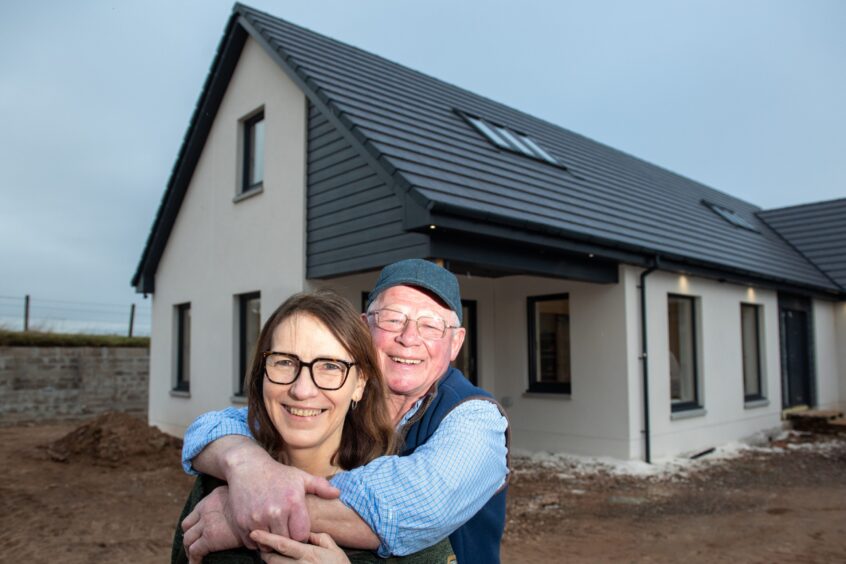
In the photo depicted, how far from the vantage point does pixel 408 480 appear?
1364 millimetres

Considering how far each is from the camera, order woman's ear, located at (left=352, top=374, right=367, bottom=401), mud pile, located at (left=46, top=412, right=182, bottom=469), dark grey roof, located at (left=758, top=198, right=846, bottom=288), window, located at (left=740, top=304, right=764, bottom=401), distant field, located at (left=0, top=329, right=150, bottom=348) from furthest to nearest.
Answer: dark grey roof, located at (left=758, top=198, right=846, bottom=288)
distant field, located at (left=0, top=329, right=150, bottom=348)
window, located at (left=740, top=304, right=764, bottom=401)
mud pile, located at (left=46, top=412, right=182, bottom=469)
woman's ear, located at (left=352, top=374, right=367, bottom=401)

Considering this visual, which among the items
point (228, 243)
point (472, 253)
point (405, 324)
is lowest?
point (405, 324)

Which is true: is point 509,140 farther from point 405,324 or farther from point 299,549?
point 299,549

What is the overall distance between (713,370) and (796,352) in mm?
4114

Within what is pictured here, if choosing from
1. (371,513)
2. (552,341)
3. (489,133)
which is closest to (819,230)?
(552,341)

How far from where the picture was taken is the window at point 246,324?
9711 mm

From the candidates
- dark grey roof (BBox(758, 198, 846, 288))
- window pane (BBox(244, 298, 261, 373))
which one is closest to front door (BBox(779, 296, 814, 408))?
dark grey roof (BBox(758, 198, 846, 288))

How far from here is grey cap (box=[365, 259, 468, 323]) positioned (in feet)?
6.86

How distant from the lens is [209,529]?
1.42 meters

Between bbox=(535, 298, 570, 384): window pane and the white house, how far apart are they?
0.02 meters

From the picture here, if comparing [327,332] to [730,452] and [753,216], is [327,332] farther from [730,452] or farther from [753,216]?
[753,216]

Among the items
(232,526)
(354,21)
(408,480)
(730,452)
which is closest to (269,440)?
(232,526)

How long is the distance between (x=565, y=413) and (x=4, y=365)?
1128cm

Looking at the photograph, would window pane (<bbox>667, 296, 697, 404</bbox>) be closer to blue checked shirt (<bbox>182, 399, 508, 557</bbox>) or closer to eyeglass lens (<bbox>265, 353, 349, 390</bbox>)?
blue checked shirt (<bbox>182, 399, 508, 557</bbox>)
